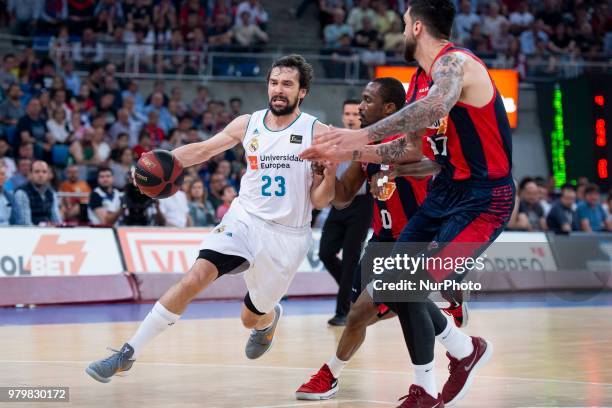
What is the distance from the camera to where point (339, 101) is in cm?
2381

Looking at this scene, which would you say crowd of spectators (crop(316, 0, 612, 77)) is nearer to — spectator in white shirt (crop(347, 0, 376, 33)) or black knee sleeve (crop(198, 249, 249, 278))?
spectator in white shirt (crop(347, 0, 376, 33))

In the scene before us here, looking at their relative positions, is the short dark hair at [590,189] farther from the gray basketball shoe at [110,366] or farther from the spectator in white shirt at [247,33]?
the gray basketball shoe at [110,366]

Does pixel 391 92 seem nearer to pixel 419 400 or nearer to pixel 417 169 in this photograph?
pixel 417 169

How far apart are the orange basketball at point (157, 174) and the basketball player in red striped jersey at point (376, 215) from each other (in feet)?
3.88

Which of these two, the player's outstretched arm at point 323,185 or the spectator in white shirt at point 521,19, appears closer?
the player's outstretched arm at point 323,185

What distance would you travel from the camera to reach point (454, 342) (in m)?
7.67

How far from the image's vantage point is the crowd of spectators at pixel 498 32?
24.5 meters

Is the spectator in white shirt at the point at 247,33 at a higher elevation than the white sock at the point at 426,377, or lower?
higher

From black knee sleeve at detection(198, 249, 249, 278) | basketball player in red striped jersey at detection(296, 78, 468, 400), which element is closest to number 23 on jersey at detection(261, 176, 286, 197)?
basketball player in red striped jersey at detection(296, 78, 468, 400)

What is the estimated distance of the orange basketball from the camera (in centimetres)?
790

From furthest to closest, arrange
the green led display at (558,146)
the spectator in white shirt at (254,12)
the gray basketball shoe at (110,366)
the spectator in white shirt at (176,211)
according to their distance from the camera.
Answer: the spectator in white shirt at (254,12)
the green led display at (558,146)
the spectator in white shirt at (176,211)
the gray basketball shoe at (110,366)

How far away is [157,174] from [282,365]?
2393mm

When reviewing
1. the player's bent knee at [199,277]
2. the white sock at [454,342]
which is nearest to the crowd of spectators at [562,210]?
the white sock at [454,342]

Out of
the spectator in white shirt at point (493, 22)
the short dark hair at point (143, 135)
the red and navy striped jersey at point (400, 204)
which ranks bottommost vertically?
the short dark hair at point (143, 135)
